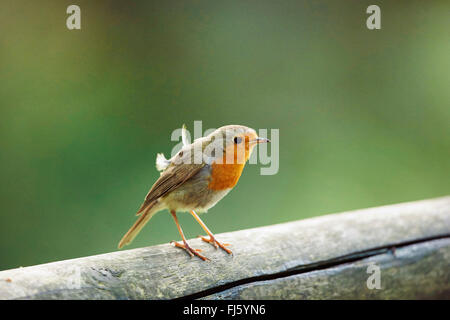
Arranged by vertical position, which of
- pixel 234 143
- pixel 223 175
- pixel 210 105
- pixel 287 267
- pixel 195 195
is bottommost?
pixel 287 267

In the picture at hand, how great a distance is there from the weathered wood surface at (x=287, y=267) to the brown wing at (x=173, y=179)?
1.09ft

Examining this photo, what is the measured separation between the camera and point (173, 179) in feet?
7.82

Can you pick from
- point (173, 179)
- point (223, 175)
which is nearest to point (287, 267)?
point (223, 175)

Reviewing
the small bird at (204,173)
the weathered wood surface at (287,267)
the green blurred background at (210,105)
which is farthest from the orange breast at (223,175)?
the green blurred background at (210,105)

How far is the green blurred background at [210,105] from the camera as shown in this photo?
4039 millimetres

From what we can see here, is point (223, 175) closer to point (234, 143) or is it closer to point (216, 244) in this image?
point (234, 143)

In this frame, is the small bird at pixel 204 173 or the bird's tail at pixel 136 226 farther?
the bird's tail at pixel 136 226

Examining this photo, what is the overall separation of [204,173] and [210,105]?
2505mm

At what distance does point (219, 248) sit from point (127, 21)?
3.36m

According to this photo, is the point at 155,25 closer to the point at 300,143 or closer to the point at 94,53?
the point at 94,53

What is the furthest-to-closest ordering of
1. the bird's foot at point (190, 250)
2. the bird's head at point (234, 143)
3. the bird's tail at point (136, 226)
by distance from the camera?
1. the bird's tail at point (136, 226)
2. the bird's head at point (234, 143)
3. the bird's foot at point (190, 250)

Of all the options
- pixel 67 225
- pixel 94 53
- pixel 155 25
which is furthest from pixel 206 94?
pixel 67 225

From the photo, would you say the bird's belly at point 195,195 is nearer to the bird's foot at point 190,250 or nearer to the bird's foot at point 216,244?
the bird's foot at point 216,244

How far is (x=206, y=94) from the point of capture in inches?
190
